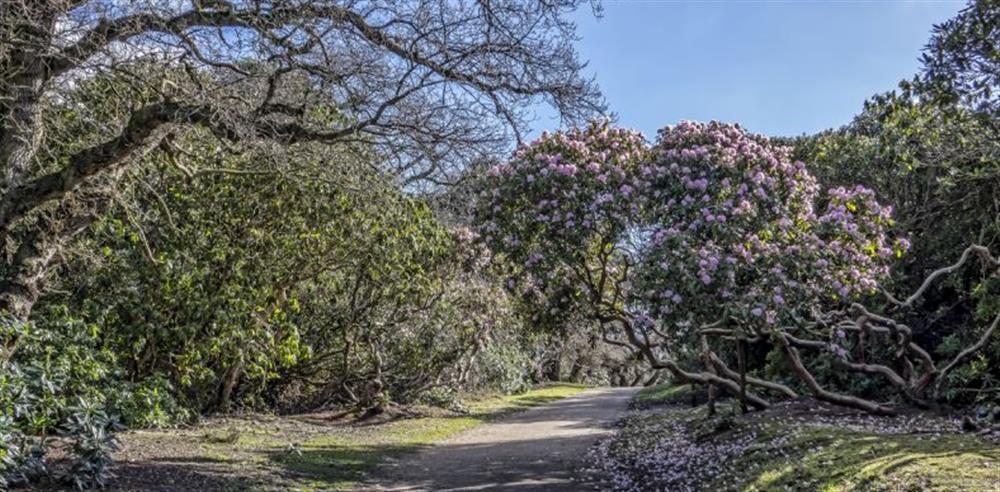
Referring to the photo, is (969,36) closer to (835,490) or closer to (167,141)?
(835,490)

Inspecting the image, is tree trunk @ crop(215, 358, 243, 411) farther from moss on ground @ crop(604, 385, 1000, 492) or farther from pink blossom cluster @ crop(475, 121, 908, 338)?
moss on ground @ crop(604, 385, 1000, 492)

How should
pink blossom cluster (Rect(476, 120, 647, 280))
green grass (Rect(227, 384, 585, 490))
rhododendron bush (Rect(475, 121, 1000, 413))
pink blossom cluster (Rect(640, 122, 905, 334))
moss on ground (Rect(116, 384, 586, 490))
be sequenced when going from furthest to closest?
1. pink blossom cluster (Rect(476, 120, 647, 280))
2. green grass (Rect(227, 384, 585, 490))
3. moss on ground (Rect(116, 384, 586, 490))
4. rhododendron bush (Rect(475, 121, 1000, 413))
5. pink blossom cluster (Rect(640, 122, 905, 334))

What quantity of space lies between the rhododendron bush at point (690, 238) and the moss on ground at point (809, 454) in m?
0.92

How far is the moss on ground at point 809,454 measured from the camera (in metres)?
5.42

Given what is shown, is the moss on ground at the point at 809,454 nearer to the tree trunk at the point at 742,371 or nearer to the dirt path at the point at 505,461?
the tree trunk at the point at 742,371

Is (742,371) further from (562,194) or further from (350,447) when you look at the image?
(350,447)

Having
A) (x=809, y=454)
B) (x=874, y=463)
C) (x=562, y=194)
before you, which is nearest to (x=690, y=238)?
(x=562, y=194)

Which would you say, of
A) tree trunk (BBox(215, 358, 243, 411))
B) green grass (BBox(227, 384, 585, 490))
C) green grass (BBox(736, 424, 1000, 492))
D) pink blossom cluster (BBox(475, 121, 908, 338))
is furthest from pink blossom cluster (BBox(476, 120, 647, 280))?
tree trunk (BBox(215, 358, 243, 411))

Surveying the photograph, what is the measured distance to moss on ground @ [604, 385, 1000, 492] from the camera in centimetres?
542

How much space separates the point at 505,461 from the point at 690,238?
4469 millimetres

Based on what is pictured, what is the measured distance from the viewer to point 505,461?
1064cm

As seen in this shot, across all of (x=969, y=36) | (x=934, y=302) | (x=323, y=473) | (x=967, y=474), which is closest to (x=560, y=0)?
(x=969, y=36)

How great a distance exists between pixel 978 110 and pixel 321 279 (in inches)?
445

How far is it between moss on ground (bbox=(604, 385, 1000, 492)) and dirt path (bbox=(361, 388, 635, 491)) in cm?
82
